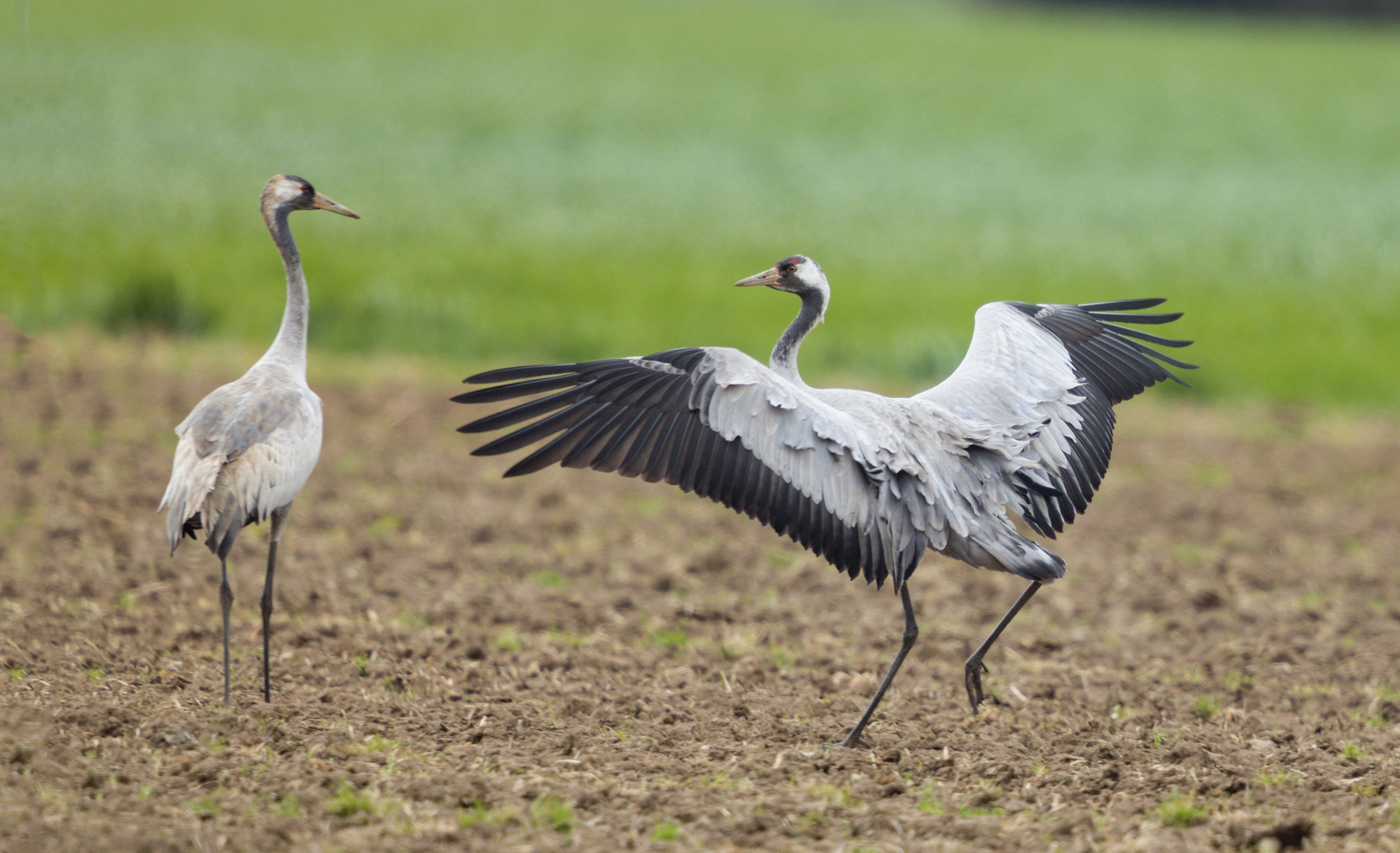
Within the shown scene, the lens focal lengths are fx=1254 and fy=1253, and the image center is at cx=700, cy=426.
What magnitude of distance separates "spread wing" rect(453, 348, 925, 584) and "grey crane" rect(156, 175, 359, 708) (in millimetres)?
1039

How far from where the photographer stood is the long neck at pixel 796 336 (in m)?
5.23

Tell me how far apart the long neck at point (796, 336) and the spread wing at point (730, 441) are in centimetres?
50

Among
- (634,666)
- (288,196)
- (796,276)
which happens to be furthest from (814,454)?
(288,196)

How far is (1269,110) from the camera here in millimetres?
28391

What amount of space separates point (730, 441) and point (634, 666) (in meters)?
1.68

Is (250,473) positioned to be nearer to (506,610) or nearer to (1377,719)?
(506,610)

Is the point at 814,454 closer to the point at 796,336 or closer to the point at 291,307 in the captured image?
the point at 796,336

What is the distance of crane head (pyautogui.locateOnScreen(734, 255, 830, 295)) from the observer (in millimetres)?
5363

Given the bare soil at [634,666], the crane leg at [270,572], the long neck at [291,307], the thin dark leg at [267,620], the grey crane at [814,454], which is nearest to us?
the bare soil at [634,666]

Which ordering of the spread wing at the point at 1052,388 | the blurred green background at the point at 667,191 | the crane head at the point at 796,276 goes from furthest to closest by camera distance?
1. the blurred green background at the point at 667,191
2. the crane head at the point at 796,276
3. the spread wing at the point at 1052,388

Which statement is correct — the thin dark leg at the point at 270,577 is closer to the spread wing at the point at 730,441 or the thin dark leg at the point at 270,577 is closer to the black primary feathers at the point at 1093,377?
the spread wing at the point at 730,441

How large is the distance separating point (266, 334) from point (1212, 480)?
8.54 metres

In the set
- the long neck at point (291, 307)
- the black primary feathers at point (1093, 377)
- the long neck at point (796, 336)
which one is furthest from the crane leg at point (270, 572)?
the black primary feathers at point (1093, 377)

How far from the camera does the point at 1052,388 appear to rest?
545 centimetres
